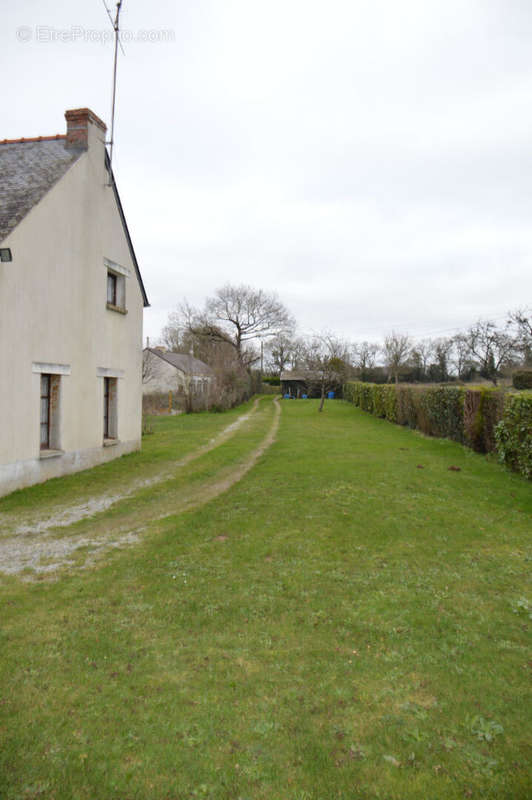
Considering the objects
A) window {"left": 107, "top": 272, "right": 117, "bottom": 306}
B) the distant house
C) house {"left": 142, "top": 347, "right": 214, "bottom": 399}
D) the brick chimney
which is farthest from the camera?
the distant house

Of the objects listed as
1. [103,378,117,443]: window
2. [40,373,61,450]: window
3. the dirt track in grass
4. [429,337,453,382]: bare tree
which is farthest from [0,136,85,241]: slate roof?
[429,337,453,382]: bare tree

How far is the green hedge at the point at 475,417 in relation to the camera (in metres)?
10.5

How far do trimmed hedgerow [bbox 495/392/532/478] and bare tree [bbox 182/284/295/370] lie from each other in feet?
134

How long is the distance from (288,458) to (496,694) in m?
9.85

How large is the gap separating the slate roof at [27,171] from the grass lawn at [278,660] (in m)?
6.56

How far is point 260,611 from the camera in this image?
4.63 meters

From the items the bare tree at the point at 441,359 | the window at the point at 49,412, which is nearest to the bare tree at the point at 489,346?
the bare tree at the point at 441,359

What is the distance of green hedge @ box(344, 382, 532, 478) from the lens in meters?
10.5

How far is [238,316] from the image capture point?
52.0 meters

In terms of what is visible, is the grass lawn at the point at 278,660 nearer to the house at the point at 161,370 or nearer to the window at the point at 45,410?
the window at the point at 45,410

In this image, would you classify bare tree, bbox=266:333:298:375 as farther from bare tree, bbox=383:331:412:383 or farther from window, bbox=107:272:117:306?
window, bbox=107:272:117:306

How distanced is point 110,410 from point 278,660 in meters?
11.2

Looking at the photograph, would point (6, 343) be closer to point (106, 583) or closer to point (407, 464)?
point (106, 583)

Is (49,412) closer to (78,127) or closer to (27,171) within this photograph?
(27,171)
